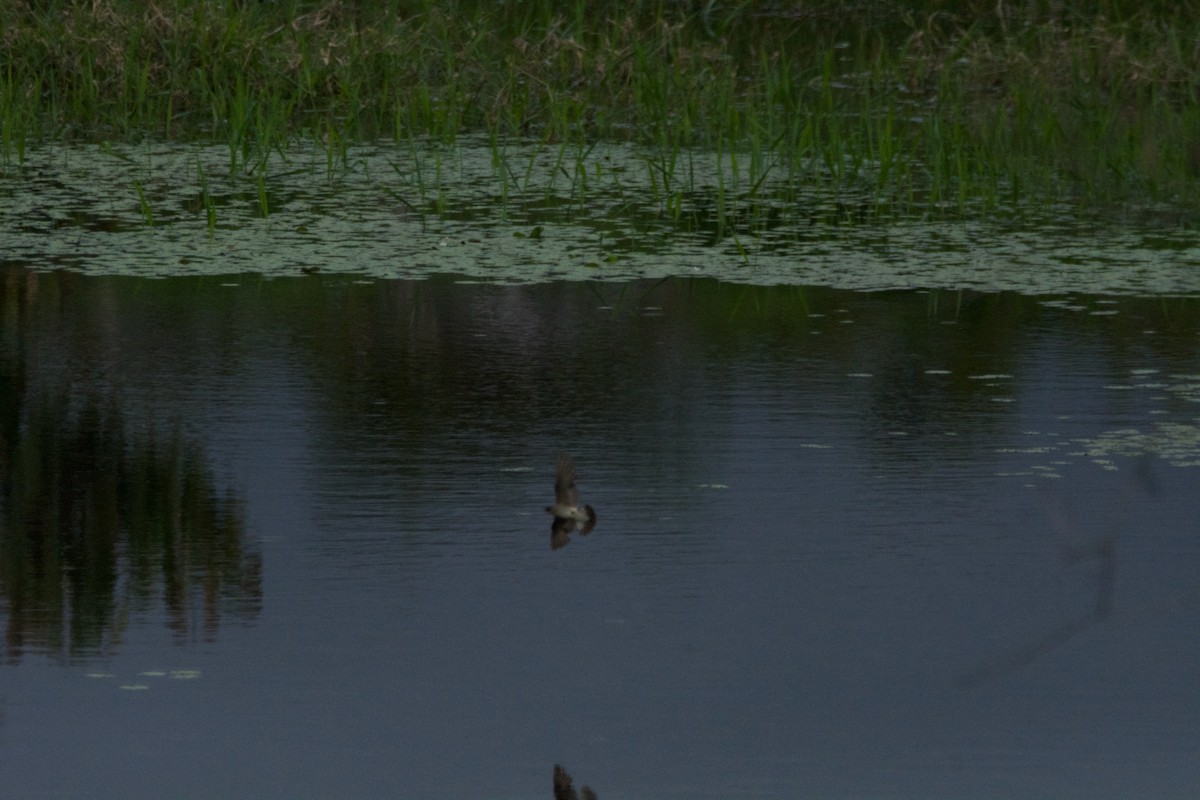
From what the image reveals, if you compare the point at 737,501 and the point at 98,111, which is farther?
the point at 98,111

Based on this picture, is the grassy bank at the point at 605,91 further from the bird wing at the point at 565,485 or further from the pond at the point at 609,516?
the bird wing at the point at 565,485

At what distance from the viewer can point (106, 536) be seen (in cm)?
397

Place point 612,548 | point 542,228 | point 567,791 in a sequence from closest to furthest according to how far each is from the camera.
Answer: point 567,791
point 612,548
point 542,228

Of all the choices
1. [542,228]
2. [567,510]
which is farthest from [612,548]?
[542,228]

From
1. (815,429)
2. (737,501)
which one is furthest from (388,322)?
(737,501)

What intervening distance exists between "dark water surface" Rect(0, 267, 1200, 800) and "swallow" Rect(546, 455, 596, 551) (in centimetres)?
5

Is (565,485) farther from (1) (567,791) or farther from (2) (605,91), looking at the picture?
(2) (605,91)

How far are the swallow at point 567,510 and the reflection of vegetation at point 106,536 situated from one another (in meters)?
0.53

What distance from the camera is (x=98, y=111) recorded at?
10109 mm

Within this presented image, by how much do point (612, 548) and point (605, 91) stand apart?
660cm

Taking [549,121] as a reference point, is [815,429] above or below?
below

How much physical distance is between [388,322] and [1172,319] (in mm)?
2024

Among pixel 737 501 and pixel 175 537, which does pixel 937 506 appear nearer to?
pixel 737 501

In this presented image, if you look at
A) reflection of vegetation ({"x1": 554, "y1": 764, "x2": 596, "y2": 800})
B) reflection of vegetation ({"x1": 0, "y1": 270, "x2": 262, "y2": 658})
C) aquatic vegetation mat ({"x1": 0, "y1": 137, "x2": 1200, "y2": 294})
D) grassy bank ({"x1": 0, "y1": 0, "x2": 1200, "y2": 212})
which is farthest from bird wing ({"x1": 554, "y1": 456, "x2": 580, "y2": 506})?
grassy bank ({"x1": 0, "y1": 0, "x2": 1200, "y2": 212})
